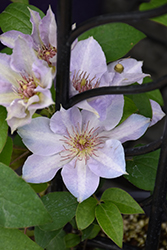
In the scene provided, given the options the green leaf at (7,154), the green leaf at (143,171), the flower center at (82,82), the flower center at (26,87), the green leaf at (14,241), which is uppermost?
the flower center at (26,87)

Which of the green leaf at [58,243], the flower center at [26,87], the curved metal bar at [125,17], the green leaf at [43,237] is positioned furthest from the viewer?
the green leaf at [58,243]

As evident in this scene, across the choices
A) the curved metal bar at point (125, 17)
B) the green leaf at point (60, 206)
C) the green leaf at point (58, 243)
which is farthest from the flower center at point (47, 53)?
the green leaf at point (58, 243)

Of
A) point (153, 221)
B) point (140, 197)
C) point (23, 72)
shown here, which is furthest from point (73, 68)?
point (140, 197)

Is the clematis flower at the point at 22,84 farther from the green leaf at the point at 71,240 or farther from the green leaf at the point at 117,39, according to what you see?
the green leaf at the point at 71,240

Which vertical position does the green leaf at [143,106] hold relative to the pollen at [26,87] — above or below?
below

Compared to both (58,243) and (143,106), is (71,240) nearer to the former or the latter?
(58,243)

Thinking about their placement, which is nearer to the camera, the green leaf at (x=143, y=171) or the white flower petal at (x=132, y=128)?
the white flower petal at (x=132, y=128)

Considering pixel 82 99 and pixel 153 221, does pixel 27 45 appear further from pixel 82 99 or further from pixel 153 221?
Result: pixel 153 221

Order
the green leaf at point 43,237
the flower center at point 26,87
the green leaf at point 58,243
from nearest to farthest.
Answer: the flower center at point 26,87, the green leaf at point 43,237, the green leaf at point 58,243
